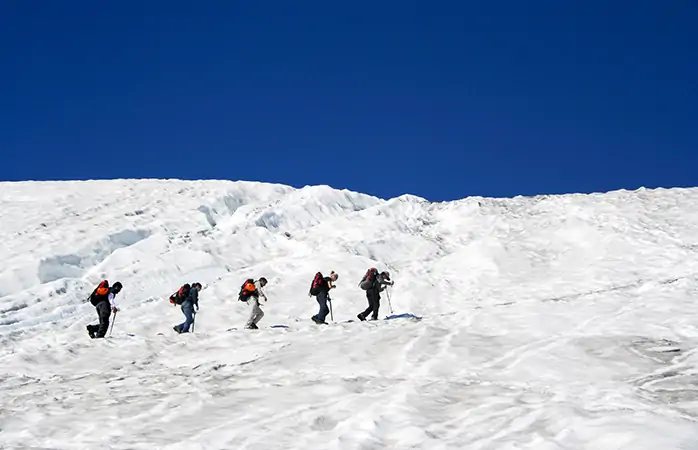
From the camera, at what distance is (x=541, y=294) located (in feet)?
81.8

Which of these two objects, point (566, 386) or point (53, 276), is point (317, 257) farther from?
point (566, 386)

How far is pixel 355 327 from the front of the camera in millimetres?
15672

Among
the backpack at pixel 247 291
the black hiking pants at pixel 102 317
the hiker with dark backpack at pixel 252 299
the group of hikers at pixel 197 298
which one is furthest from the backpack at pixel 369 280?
the black hiking pants at pixel 102 317

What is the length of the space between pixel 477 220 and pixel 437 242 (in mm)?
3842

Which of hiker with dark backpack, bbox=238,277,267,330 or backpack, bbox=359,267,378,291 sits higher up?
backpack, bbox=359,267,378,291

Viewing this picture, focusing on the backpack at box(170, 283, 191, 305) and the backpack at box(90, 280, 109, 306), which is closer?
the backpack at box(90, 280, 109, 306)

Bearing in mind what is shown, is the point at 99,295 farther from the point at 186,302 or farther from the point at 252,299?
the point at 252,299

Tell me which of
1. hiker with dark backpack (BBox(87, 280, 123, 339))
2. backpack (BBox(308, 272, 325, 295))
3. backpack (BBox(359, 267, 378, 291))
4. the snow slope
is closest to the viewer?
the snow slope

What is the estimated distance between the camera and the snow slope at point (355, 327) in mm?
8172

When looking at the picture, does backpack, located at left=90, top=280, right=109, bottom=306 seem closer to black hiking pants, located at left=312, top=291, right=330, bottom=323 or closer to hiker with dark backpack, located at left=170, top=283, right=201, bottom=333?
hiker with dark backpack, located at left=170, top=283, right=201, bottom=333

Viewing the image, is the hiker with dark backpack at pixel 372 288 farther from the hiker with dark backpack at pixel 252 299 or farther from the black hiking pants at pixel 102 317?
the black hiking pants at pixel 102 317

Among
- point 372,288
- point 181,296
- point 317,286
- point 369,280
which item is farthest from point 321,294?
point 181,296

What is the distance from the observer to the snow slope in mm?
8172

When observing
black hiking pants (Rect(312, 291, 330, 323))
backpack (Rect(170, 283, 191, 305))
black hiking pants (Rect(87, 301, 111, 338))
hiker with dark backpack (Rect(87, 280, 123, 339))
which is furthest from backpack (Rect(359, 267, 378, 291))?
black hiking pants (Rect(87, 301, 111, 338))
